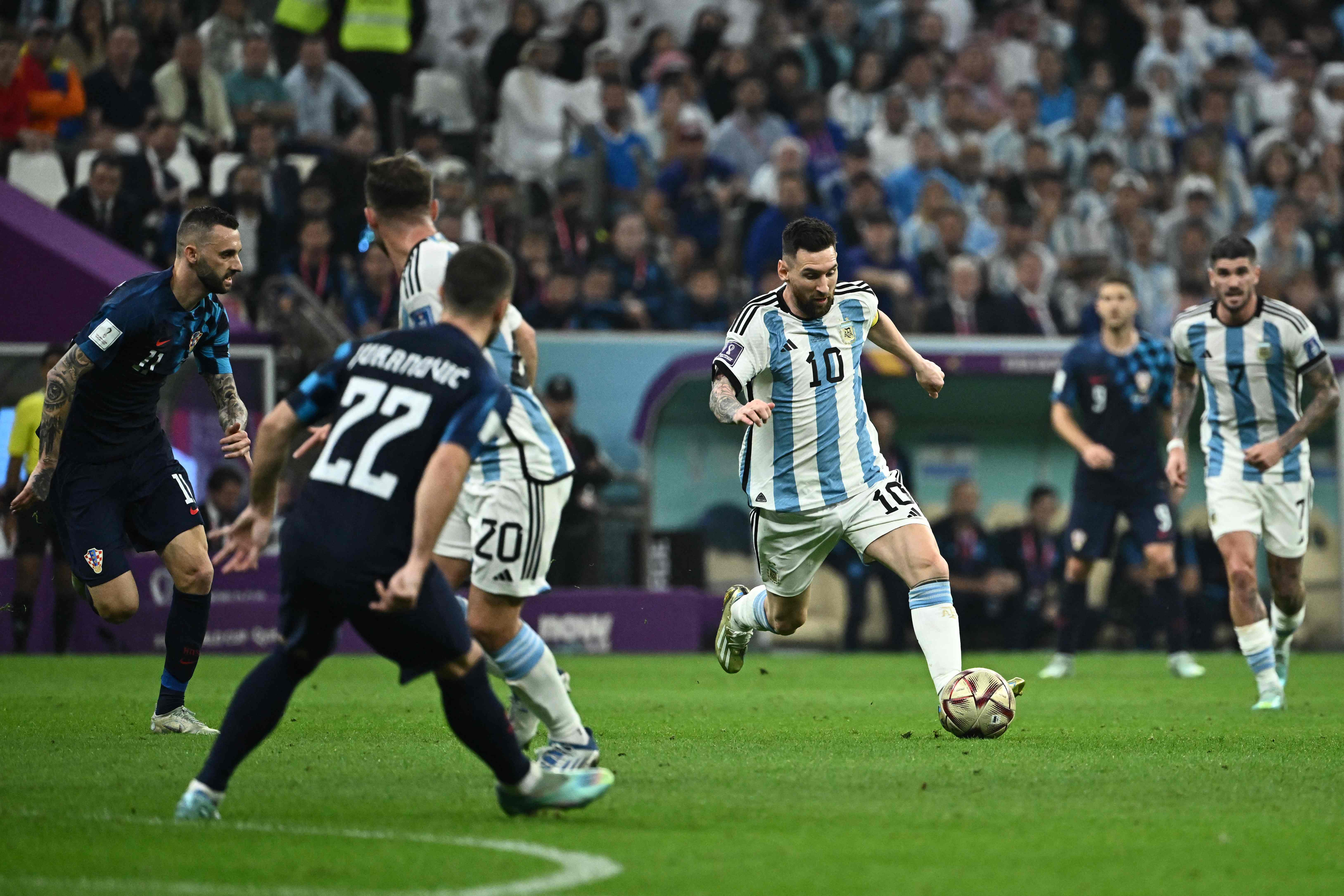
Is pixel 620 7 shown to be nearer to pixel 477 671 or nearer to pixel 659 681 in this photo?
pixel 659 681

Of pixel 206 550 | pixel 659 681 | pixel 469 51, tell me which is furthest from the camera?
pixel 469 51

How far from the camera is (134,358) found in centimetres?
861

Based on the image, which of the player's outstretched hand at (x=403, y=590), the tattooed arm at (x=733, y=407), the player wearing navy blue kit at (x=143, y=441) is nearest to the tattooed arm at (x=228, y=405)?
the player wearing navy blue kit at (x=143, y=441)

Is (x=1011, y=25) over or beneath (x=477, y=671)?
over

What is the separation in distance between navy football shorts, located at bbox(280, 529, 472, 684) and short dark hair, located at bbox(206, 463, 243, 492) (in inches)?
423

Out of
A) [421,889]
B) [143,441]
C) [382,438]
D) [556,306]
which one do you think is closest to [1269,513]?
[143,441]

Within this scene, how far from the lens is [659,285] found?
18.7 m

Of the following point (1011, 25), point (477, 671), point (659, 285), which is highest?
point (1011, 25)

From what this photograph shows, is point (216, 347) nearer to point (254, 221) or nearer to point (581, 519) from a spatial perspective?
point (254, 221)

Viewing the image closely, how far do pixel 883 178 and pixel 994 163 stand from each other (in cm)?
166

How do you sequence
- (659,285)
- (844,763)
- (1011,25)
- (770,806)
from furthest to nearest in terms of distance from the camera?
(1011,25), (659,285), (844,763), (770,806)

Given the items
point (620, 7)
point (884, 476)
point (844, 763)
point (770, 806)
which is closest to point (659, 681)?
point (884, 476)

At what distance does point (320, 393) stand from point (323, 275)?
11914 mm

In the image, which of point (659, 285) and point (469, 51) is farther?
point (469, 51)
